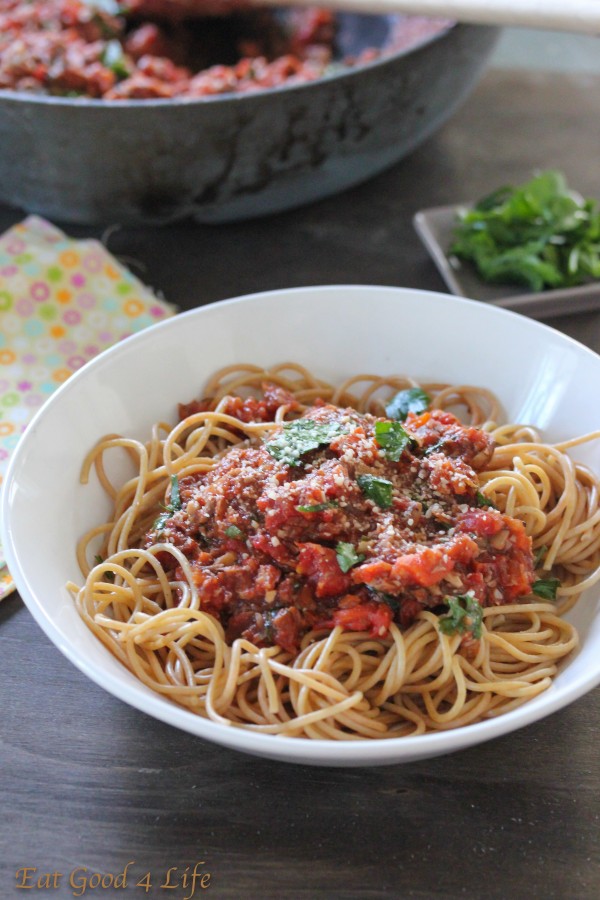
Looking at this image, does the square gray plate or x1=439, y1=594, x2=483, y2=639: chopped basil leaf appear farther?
the square gray plate

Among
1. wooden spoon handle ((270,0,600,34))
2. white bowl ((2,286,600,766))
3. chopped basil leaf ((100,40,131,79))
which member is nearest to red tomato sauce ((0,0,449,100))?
chopped basil leaf ((100,40,131,79))

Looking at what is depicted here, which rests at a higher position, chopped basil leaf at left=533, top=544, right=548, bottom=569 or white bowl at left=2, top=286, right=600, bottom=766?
white bowl at left=2, top=286, right=600, bottom=766

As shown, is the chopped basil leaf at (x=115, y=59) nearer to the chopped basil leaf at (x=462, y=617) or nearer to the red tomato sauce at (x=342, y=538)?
the red tomato sauce at (x=342, y=538)

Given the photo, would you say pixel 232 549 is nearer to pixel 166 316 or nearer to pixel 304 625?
pixel 304 625

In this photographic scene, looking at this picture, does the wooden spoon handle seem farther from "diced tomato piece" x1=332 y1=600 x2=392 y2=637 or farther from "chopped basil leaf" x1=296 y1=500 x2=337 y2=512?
"diced tomato piece" x1=332 y1=600 x2=392 y2=637

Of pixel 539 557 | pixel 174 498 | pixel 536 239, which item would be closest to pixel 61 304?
pixel 174 498

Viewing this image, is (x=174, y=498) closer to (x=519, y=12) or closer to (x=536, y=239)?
(x=536, y=239)
